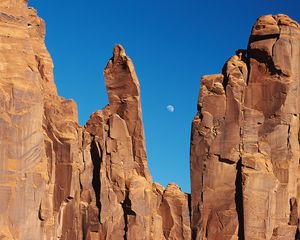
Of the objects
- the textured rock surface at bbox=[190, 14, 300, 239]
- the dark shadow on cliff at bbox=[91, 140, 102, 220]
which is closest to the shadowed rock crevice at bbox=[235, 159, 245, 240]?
the textured rock surface at bbox=[190, 14, 300, 239]

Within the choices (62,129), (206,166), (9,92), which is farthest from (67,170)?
(9,92)

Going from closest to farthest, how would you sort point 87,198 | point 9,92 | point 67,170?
point 9,92 < point 67,170 < point 87,198

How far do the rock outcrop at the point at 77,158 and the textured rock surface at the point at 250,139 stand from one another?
3.46 metres

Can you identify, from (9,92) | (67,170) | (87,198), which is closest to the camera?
(9,92)

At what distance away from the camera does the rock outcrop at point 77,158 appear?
4897 centimetres

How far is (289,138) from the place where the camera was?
74.2 m

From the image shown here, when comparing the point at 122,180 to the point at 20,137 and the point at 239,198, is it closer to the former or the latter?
the point at 239,198

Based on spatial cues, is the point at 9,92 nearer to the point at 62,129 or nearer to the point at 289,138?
the point at 62,129

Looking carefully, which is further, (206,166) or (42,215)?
(206,166)

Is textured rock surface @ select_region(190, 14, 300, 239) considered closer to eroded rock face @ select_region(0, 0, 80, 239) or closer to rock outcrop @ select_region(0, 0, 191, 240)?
rock outcrop @ select_region(0, 0, 191, 240)

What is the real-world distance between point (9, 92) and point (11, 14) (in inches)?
203

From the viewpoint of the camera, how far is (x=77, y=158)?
6919cm

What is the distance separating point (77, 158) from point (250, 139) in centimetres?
1491

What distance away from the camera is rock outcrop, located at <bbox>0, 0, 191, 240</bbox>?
49.0 m
